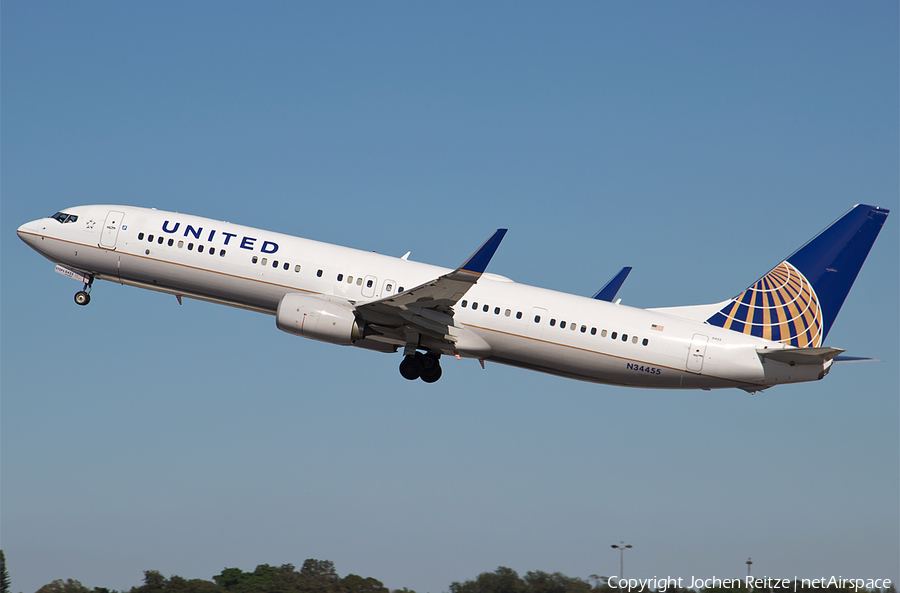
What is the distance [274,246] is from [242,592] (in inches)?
636

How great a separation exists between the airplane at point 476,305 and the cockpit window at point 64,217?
0.37 ft

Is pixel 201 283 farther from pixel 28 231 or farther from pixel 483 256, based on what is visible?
pixel 483 256

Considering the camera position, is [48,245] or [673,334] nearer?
[673,334]

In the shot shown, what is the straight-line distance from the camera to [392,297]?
33688mm

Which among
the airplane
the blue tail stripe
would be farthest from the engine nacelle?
the blue tail stripe

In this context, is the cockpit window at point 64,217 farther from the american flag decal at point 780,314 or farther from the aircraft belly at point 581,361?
the american flag decal at point 780,314

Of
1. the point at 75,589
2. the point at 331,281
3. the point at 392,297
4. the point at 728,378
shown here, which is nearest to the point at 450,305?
the point at 392,297

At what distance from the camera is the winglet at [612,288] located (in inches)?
1598

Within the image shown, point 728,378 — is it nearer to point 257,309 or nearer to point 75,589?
point 257,309

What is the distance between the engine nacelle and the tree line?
10752mm

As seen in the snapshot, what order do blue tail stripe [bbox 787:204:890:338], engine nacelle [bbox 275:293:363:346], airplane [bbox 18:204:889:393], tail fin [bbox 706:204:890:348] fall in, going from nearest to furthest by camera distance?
engine nacelle [bbox 275:293:363:346] < airplane [bbox 18:204:889:393] < tail fin [bbox 706:204:890:348] < blue tail stripe [bbox 787:204:890:338]

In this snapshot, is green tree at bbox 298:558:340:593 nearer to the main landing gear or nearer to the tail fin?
the main landing gear

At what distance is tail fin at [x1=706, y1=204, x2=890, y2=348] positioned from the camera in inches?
1437

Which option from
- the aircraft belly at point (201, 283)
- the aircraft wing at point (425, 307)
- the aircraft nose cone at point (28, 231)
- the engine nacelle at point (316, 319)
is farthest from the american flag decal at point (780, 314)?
the aircraft nose cone at point (28, 231)
